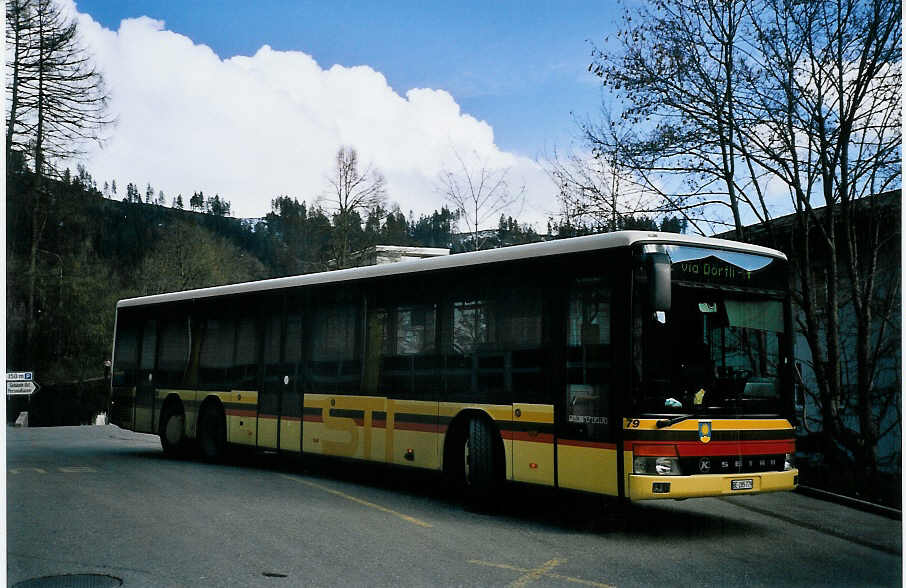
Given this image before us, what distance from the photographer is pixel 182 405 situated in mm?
16484

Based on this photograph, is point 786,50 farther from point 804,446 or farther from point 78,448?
point 78,448

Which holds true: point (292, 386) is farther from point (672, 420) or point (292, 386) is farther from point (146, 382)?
point (672, 420)

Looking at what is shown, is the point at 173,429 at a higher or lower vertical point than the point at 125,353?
lower

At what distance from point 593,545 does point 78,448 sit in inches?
560

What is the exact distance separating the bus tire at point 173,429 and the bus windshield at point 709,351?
32.9 ft

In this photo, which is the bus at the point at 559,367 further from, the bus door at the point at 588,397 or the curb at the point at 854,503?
the curb at the point at 854,503

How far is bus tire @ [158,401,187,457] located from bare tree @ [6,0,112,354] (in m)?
4.87

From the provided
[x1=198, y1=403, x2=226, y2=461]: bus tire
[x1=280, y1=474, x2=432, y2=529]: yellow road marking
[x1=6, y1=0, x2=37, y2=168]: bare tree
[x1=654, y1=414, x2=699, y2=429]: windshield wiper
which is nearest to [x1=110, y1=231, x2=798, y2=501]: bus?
[x1=654, y1=414, x2=699, y2=429]: windshield wiper

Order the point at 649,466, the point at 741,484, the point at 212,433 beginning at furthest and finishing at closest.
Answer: the point at 212,433
the point at 741,484
the point at 649,466

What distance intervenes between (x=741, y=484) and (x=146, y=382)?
11664mm

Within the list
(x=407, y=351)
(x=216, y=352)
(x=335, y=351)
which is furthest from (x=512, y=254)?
(x=216, y=352)

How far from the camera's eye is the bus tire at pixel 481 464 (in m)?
10.4

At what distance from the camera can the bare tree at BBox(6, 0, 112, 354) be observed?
1348 cm

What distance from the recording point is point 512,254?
10.4 m
